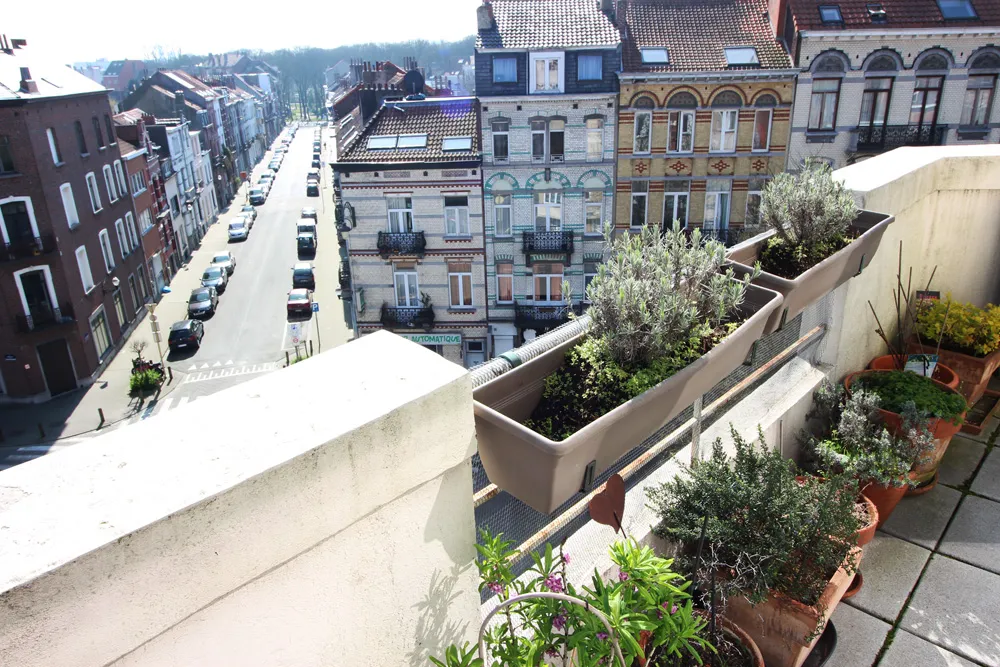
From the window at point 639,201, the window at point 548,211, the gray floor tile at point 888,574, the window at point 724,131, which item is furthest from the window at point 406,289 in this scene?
the gray floor tile at point 888,574

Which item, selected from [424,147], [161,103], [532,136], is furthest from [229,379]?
[161,103]

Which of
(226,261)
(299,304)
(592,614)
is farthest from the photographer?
(226,261)

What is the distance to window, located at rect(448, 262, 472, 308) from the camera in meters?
21.8

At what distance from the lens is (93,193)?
23.6 meters

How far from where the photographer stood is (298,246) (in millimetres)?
36438

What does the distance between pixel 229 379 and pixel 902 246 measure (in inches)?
837

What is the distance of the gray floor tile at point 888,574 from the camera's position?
308 centimetres

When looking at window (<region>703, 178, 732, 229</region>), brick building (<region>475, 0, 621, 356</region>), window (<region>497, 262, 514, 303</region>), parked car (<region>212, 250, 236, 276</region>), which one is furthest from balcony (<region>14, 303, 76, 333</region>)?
window (<region>703, 178, 732, 229</region>)

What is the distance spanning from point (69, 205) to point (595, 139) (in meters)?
16.1

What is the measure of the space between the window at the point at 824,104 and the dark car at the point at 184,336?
21.3 metres

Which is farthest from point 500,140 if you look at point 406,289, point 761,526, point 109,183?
point 761,526

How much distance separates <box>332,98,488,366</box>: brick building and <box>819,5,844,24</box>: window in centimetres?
979

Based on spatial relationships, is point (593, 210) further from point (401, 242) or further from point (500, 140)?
point (401, 242)

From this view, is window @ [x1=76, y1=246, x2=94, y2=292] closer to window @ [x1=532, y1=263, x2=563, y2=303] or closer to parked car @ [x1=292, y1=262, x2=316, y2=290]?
parked car @ [x1=292, y1=262, x2=316, y2=290]
